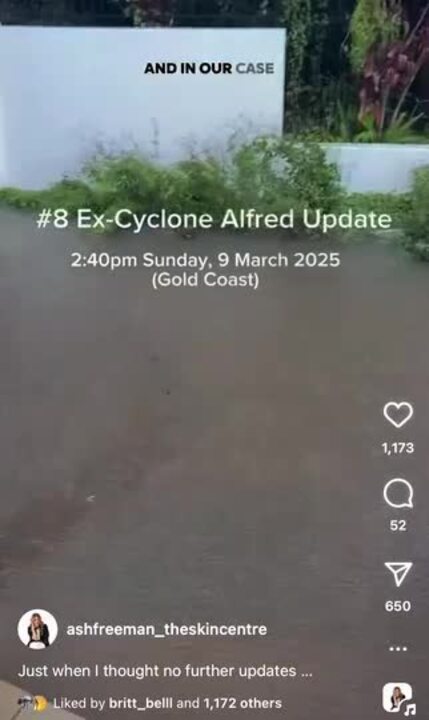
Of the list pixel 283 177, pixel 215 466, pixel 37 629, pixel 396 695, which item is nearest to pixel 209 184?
pixel 283 177

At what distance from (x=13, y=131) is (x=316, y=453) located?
2.98ft

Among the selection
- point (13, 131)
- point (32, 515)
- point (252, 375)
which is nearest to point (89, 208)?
point (13, 131)

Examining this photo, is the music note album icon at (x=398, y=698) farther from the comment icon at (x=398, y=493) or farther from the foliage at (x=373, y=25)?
the foliage at (x=373, y=25)

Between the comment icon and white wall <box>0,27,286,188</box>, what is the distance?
2.58 feet

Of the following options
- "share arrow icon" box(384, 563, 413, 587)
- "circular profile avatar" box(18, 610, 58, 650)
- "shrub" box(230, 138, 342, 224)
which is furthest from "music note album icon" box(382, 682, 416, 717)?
"shrub" box(230, 138, 342, 224)

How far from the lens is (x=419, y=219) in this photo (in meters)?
1.97

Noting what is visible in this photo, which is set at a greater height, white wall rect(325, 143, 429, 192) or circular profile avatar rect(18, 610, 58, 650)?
white wall rect(325, 143, 429, 192)

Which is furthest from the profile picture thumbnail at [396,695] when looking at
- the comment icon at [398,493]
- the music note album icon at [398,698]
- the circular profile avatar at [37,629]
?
the circular profile avatar at [37,629]

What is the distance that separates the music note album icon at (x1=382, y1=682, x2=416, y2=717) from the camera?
7.04 ft

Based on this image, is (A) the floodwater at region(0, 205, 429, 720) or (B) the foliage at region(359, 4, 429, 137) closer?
(B) the foliage at region(359, 4, 429, 137)

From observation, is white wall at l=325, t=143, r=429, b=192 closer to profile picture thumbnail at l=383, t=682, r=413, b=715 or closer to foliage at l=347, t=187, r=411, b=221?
foliage at l=347, t=187, r=411, b=221

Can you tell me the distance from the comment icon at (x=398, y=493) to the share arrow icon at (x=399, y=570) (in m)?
0.13

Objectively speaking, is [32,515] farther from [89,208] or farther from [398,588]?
[398,588]

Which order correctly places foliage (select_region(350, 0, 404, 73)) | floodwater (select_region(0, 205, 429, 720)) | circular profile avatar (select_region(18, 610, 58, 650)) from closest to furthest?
foliage (select_region(350, 0, 404, 73)) → floodwater (select_region(0, 205, 429, 720)) → circular profile avatar (select_region(18, 610, 58, 650))
